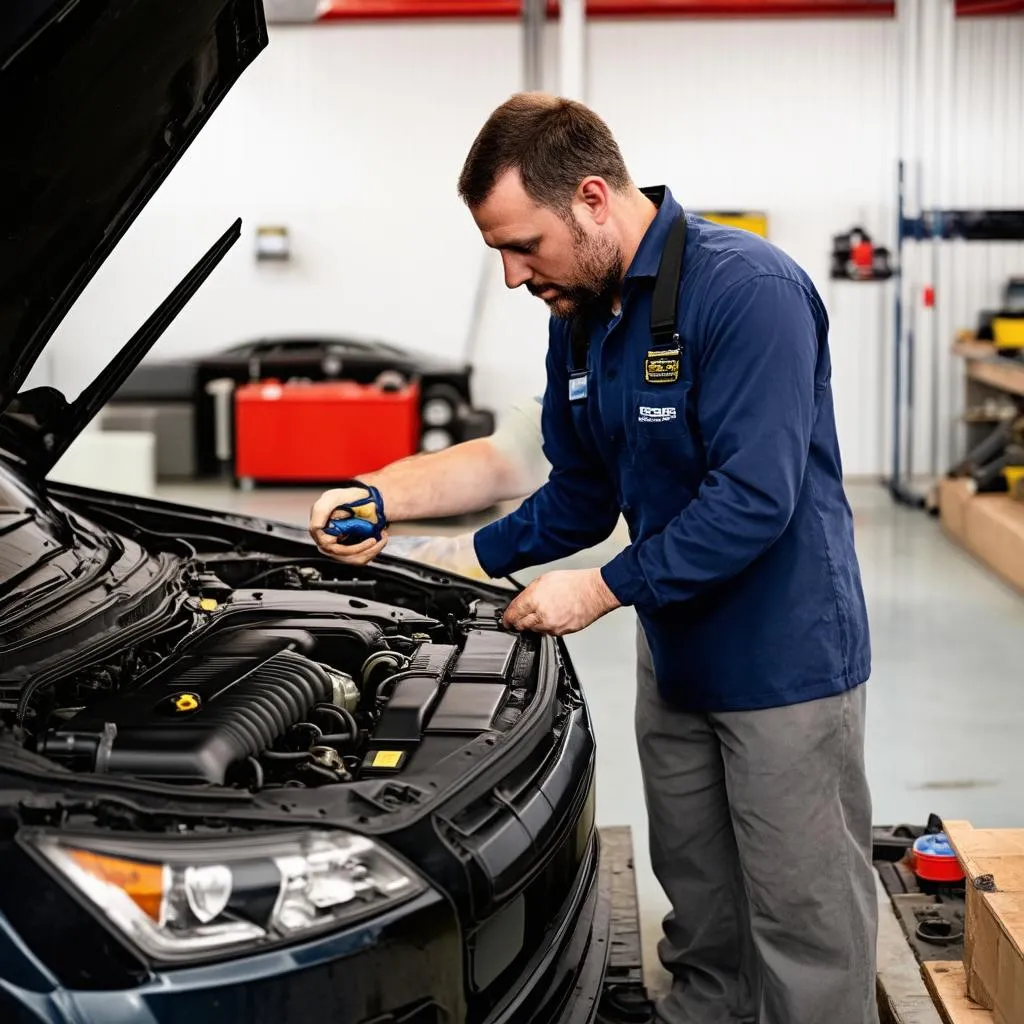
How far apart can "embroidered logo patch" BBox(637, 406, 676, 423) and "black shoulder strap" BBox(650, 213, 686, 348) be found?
0.09 meters

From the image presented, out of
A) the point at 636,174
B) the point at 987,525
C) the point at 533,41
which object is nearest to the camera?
the point at 987,525

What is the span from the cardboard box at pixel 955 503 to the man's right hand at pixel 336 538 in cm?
517

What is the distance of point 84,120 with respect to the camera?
1.93m

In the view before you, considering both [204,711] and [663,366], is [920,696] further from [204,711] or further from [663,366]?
[204,711]

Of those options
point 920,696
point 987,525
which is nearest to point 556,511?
point 920,696

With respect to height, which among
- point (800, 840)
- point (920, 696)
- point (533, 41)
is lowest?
point (920, 696)

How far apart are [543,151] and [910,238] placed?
23.5ft

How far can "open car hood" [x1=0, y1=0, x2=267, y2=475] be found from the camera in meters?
1.73

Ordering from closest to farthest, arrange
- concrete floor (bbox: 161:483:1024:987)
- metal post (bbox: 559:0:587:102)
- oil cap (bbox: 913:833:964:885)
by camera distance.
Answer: oil cap (bbox: 913:833:964:885)
concrete floor (bbox: 161:483:1024:987)
metal post (bbox: 559:0:587:102)

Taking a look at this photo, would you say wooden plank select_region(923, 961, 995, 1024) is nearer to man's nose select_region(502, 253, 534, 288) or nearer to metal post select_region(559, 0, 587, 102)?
man's nose select_region(502, 253, 534, 288)

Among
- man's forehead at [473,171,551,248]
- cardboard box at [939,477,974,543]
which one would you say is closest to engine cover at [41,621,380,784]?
man's forehead at [473,171,551,248]

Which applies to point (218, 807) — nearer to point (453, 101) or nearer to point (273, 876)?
point (273, 876)

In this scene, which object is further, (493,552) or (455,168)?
(455,168)

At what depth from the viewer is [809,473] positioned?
2.09m
